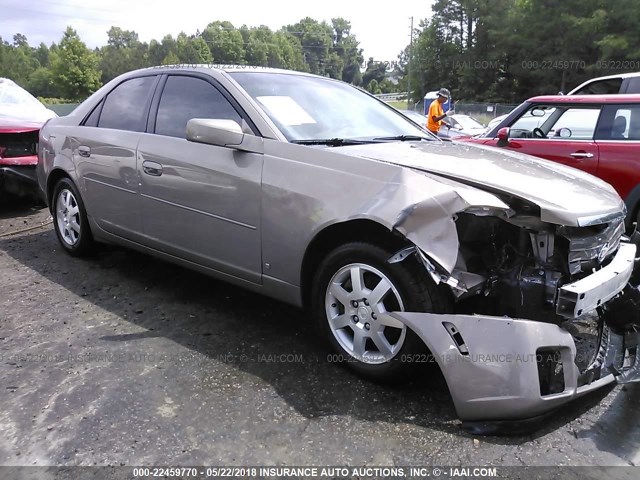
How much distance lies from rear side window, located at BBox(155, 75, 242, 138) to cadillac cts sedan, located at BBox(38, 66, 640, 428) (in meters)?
0.01

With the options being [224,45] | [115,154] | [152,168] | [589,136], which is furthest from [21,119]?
[224,45]

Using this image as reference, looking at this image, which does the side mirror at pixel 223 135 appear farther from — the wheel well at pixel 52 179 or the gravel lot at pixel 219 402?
the wheel well at pixel 52 179

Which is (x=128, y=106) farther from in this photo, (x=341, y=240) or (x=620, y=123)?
(x=620, y=123)

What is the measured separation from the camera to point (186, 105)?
3775 millimetres

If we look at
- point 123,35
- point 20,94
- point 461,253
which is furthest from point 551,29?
point 123,35

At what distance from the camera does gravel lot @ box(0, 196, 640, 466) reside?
2293mm

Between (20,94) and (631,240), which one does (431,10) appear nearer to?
(20,94)

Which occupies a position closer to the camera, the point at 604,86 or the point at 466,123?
the point at 604,86

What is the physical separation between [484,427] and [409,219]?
100 centimetres

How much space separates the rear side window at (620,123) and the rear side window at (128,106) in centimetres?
433

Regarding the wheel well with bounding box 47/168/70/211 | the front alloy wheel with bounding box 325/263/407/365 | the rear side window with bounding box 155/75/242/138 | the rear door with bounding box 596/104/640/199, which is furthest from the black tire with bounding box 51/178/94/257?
the rear door with bounding box 596/104/640/199

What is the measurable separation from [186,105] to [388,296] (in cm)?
210

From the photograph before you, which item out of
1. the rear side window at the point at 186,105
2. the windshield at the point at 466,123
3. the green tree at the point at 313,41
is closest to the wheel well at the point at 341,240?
the rear side window at the point at 186,105

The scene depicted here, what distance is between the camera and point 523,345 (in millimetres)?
2270
